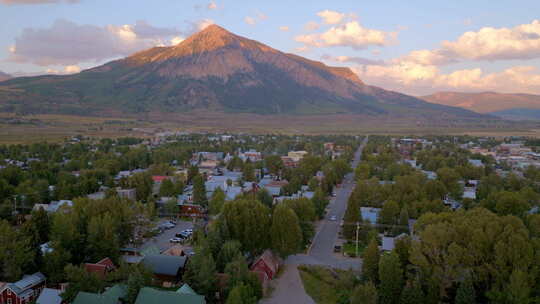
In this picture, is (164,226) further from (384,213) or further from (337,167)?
(337,167)

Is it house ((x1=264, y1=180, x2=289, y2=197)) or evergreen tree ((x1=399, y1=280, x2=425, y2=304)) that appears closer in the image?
evergreen tree ((x1=399, y1=280, x2=425, y2=304))

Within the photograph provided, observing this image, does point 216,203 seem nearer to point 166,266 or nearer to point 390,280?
point 166,266

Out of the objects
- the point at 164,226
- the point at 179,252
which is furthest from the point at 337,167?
the point at 179,252

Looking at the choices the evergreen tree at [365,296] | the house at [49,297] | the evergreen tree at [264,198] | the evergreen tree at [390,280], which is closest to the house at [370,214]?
the evergreen tree at [264,198]

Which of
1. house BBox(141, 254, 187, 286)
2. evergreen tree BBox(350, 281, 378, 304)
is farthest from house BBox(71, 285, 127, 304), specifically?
evergreen tree BBox(350, 281, 378, 304)

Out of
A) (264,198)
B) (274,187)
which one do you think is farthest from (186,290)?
(274,187)

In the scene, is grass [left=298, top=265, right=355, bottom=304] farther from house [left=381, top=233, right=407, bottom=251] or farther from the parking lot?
the parking lot
